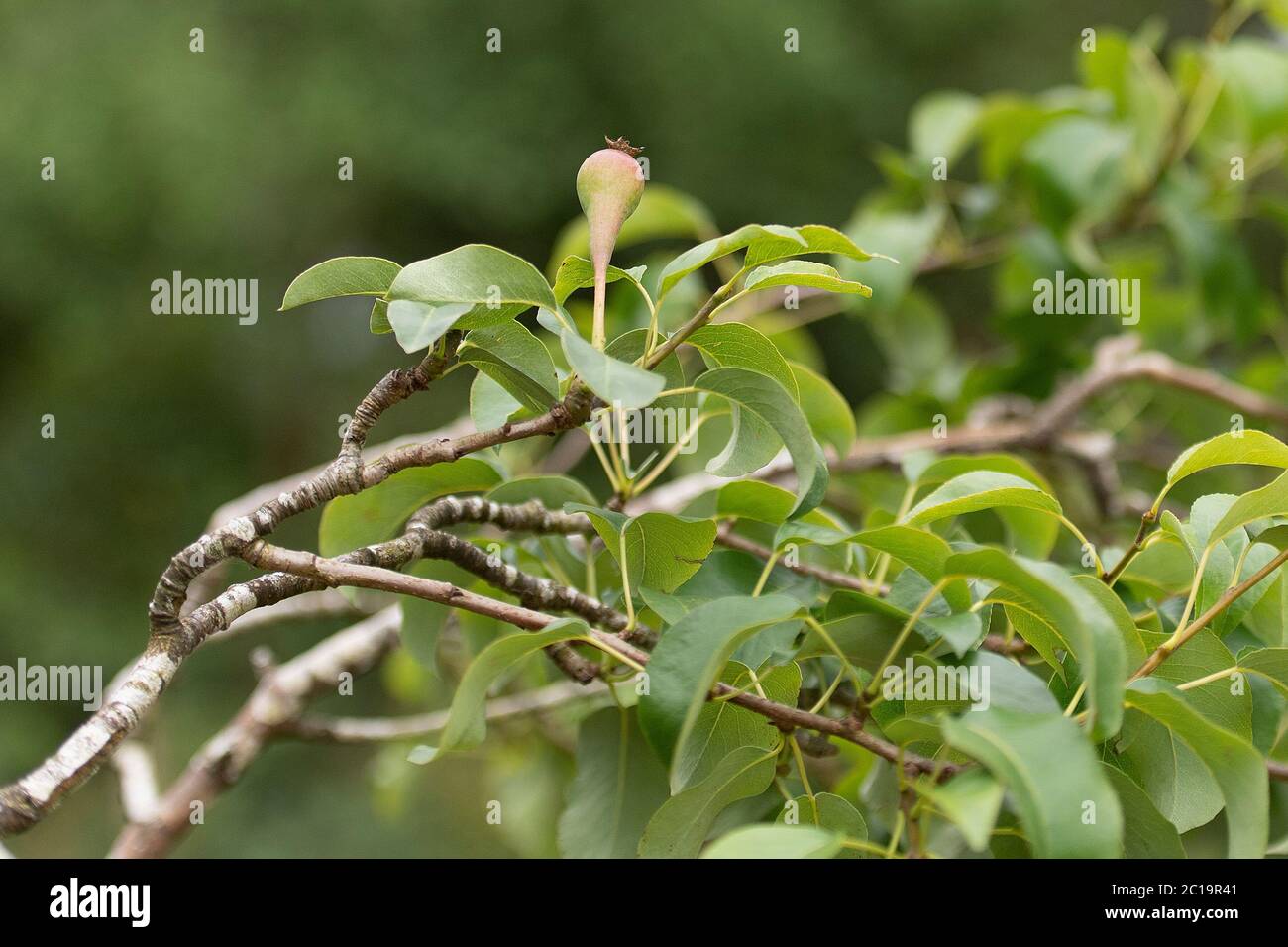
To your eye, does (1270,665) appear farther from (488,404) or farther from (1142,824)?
(488,404)

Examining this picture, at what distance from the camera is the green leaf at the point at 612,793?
0.39 meters

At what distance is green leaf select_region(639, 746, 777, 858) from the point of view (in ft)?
1.06

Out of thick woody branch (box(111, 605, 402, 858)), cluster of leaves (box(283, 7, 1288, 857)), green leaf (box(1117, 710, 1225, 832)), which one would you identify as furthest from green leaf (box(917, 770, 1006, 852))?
thick woody branch (box(111, 605, 402, 858))

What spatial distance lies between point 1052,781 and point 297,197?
9.88 ft

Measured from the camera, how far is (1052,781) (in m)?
0.24

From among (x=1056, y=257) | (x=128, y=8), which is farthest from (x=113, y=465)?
(x=1056, y=257)

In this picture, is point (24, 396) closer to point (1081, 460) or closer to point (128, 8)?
point (128, 8)

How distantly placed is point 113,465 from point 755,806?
298 centimetres

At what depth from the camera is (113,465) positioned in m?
2.93

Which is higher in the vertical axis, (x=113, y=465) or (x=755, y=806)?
(x=113, y=465)

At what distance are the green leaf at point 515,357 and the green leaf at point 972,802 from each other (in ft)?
0.54
